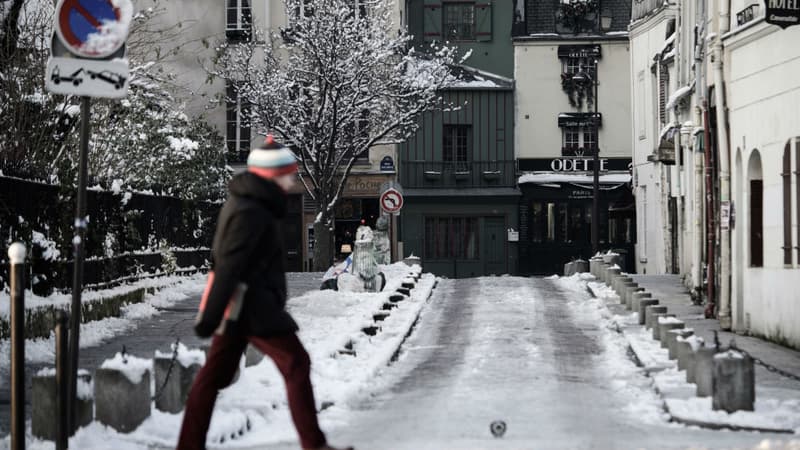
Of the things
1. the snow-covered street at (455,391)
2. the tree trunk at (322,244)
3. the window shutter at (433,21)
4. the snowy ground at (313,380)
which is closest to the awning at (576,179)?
the window shutter at (433,21)

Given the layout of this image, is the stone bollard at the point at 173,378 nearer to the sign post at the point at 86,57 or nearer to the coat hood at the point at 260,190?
the sign post at the point at 86,57

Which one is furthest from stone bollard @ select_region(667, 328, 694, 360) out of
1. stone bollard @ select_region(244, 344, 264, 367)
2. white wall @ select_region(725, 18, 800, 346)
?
stone bollard @ select_region(244, 344, 264, 367)

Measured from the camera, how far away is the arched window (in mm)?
20031

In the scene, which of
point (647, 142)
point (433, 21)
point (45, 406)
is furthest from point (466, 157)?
point (45, 406)

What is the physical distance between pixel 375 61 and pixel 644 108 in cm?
809

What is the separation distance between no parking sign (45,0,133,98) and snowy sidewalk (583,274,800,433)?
487 cm

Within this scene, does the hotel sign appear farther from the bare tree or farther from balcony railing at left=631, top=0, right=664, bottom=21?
the bare tree

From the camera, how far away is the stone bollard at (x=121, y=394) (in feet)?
32.4

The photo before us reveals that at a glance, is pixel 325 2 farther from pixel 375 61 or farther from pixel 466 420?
pixel 466 420

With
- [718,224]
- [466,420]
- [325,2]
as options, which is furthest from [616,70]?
[466,420]

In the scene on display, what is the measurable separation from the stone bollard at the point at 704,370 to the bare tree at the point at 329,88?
1193 inches

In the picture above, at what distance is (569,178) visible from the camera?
5397 cm

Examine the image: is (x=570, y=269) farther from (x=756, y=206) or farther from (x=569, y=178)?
(x=569, y=178)

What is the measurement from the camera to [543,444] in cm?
969
